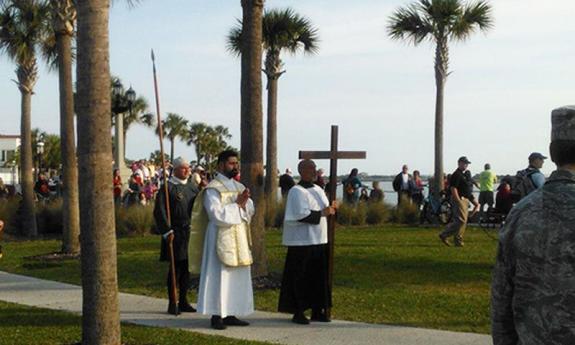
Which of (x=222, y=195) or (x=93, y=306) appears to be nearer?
(x=93, y=306)

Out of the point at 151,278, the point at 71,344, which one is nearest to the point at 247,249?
the point at 71,344

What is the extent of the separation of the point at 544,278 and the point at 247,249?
6155 millimetres

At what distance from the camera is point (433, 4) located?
2997cm

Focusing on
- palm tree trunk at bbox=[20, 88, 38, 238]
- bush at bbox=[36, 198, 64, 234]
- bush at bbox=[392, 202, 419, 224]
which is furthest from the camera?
bush at bbox=[392, 202, 419, 224]

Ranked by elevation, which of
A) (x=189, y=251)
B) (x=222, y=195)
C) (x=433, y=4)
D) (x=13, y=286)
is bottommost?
(x=13, y=286)

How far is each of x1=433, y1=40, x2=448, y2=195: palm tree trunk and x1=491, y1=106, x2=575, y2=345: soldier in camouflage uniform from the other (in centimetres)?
2454

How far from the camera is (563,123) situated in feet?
11.4

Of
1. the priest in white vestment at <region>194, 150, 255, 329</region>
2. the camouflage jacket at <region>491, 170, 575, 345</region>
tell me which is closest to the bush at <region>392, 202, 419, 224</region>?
the priest in white vestment at <region>194, 150, 255, 329</region>

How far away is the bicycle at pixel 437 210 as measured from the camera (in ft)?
79.1

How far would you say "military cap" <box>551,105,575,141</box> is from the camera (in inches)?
137

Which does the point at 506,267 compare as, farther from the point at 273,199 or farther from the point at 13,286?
the point at 273,199

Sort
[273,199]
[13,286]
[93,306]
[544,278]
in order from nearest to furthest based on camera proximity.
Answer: [544,278], [93,306], [13,286], [273,199]

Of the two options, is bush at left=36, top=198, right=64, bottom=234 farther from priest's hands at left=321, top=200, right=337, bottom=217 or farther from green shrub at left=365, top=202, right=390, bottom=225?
priest's hands at left=321, top=200, right=337, bottom=217

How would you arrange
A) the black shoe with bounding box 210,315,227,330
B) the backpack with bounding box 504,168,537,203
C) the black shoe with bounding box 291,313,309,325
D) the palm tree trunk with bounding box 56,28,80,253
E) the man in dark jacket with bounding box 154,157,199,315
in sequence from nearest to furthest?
the black shoe with bounding box 210,315,227,330 → the black shoe with bounding box 291,313,309,325 → the man in dark jacket with bounding box 154,157,199,315 → the backpack with bounding box 504,168,537,203 → the palm tree trunk with bounding box 56,28,80,253
